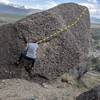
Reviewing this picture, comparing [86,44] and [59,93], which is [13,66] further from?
[86,44]

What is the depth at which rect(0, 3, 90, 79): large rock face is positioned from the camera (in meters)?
13.5

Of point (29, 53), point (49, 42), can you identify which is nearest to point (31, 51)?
point (29, 53)

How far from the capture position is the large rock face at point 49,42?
1354 centimetres

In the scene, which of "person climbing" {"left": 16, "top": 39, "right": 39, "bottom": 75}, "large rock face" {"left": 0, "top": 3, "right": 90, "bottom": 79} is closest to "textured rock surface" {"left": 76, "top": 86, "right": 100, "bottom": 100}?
"person climbing" {"left": 16, "top": 39, "right": 39, "bottom": 75}

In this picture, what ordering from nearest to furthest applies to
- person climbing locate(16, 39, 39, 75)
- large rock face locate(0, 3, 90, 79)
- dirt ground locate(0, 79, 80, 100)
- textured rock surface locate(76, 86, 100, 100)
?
textured rock surface locate(76, 86, 100, 100) < dirt ground locate(0, 79, 80, 100) < person climbing locate(16, 39, 39, 75) < large rock face locate(0, 3, 90, 79)

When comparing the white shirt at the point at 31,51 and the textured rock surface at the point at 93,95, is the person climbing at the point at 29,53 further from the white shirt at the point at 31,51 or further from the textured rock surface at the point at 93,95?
the textured rock surface at the point at 93,95

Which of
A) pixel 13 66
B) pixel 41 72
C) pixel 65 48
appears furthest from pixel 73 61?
pixel 13 66

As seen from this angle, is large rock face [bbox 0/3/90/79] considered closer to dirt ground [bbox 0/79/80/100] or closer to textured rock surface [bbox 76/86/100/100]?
dirt ground [bbox 0/79/80/100]

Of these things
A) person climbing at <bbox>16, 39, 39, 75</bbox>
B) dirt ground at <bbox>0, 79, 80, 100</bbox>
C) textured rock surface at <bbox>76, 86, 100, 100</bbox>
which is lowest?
dirt ground at <bbox>0, 79, 80, 100</bbox>

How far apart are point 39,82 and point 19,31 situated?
7.36 feet

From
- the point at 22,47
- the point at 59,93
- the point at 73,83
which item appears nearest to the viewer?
the point at 59,93

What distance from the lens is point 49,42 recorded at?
1419 centimetres

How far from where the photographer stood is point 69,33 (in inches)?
590

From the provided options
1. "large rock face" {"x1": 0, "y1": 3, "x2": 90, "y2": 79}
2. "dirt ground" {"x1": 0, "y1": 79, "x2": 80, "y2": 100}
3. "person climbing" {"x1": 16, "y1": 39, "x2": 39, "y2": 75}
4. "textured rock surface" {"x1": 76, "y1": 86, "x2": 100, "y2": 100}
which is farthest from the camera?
"large rock face" {"x1": 0, "y1": 3, "x2": 90, "y2": 79}
